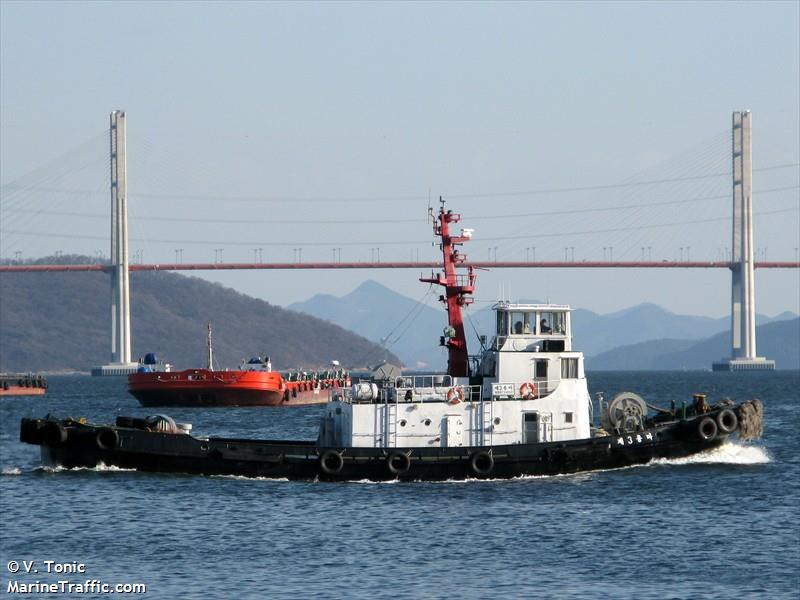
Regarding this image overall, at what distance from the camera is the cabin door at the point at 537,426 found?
35625mm

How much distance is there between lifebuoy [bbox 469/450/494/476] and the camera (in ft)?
114

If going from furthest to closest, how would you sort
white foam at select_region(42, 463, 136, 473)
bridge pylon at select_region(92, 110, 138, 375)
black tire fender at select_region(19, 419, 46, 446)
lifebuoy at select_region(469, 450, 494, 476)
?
bridge pylon at select_region(92, 110, 138, 375) < black tire fender at select_region(19, 419, 46, 446) < white foam at select_region(42, 463, 136, 473) < lifebuoy at select_region(469, 450, 494, 476)

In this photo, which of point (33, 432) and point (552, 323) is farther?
point (33, 432)

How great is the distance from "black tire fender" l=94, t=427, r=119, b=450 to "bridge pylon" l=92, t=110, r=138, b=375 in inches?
3506

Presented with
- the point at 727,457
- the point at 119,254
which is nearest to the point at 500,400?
the point at 727,457

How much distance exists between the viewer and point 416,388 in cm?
3531

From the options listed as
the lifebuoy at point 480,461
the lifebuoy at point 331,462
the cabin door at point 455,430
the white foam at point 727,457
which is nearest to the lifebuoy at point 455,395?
the cabin door at point 455,430

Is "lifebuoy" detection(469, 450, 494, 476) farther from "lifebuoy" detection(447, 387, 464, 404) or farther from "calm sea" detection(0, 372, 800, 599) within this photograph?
"lifebuoy" detection(447, 387, 464, 404)

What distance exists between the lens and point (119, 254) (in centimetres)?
12800

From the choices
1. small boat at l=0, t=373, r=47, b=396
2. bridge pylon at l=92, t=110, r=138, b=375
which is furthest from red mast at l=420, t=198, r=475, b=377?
bridge pylon at l=92, t=110, r=138, b=375

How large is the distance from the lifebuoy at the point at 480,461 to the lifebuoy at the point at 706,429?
6.57 m

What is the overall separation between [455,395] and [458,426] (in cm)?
81

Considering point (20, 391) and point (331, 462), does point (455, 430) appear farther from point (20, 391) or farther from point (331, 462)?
point (20, 391)

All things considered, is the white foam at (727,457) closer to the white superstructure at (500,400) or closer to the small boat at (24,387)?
the white superstructure at (500,400)
